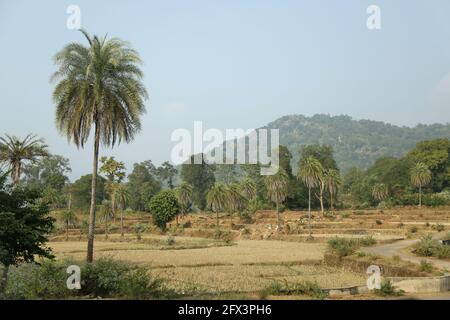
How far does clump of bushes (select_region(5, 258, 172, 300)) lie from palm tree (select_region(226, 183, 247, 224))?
58.2 metres

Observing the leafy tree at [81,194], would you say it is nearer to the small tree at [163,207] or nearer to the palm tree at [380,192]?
the small tree at [163,207]

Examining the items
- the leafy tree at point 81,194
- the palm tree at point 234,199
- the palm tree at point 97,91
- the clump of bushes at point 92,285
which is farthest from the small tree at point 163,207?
the leafy tree at point 81,194

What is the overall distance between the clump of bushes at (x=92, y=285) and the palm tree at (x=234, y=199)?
58158 mm

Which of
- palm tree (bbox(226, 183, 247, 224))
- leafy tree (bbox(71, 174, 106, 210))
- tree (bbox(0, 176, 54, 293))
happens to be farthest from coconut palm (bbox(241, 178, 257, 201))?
tree (bbox(0, 176, 54, 293))

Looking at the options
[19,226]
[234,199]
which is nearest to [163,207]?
[234,199]

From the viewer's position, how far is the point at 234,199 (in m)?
78.2

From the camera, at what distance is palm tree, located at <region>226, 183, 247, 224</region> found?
74.2 m

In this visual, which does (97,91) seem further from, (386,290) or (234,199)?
(234,199)

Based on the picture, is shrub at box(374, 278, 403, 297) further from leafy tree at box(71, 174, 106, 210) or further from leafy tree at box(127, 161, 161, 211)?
leafy tree at box(71, 174, 106, 210)

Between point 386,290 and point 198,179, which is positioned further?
point 198,179

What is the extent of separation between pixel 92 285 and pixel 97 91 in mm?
10494
